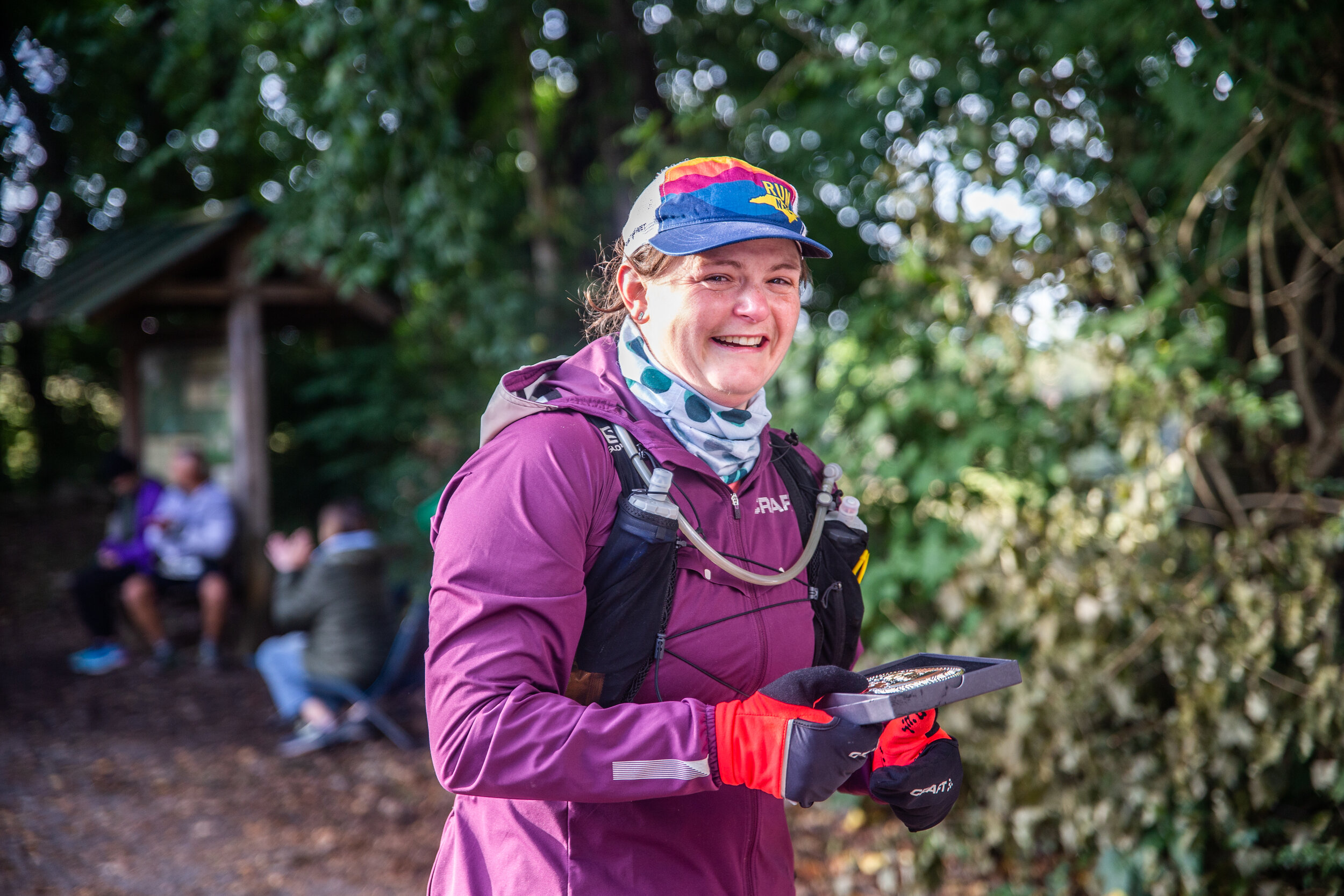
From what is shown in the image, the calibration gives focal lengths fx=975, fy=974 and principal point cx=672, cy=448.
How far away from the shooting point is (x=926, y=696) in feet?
4.50

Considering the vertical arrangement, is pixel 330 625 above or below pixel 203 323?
below

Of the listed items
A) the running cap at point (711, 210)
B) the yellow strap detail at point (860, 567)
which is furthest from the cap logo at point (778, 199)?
the yellow strap detail at point (860, 567)

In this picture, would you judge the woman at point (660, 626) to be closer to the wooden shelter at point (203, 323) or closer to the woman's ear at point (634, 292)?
the woman's ear at point (634, 292)

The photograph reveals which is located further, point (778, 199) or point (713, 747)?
point (778, 199)

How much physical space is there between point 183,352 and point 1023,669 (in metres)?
7.13

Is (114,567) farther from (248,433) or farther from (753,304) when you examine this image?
(753,304)

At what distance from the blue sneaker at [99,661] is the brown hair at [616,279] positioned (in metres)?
6.35

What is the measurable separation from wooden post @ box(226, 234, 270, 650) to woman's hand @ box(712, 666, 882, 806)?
7.10 m

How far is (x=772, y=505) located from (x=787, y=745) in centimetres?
55

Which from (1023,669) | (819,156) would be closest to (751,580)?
(1023,669)

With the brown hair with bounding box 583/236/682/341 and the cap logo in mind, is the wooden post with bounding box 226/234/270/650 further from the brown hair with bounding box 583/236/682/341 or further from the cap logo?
the cap logo

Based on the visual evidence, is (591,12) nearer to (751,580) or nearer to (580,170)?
(580,170)

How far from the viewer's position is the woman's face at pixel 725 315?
164cm

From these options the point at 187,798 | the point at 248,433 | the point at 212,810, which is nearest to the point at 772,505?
the point at 212,810
